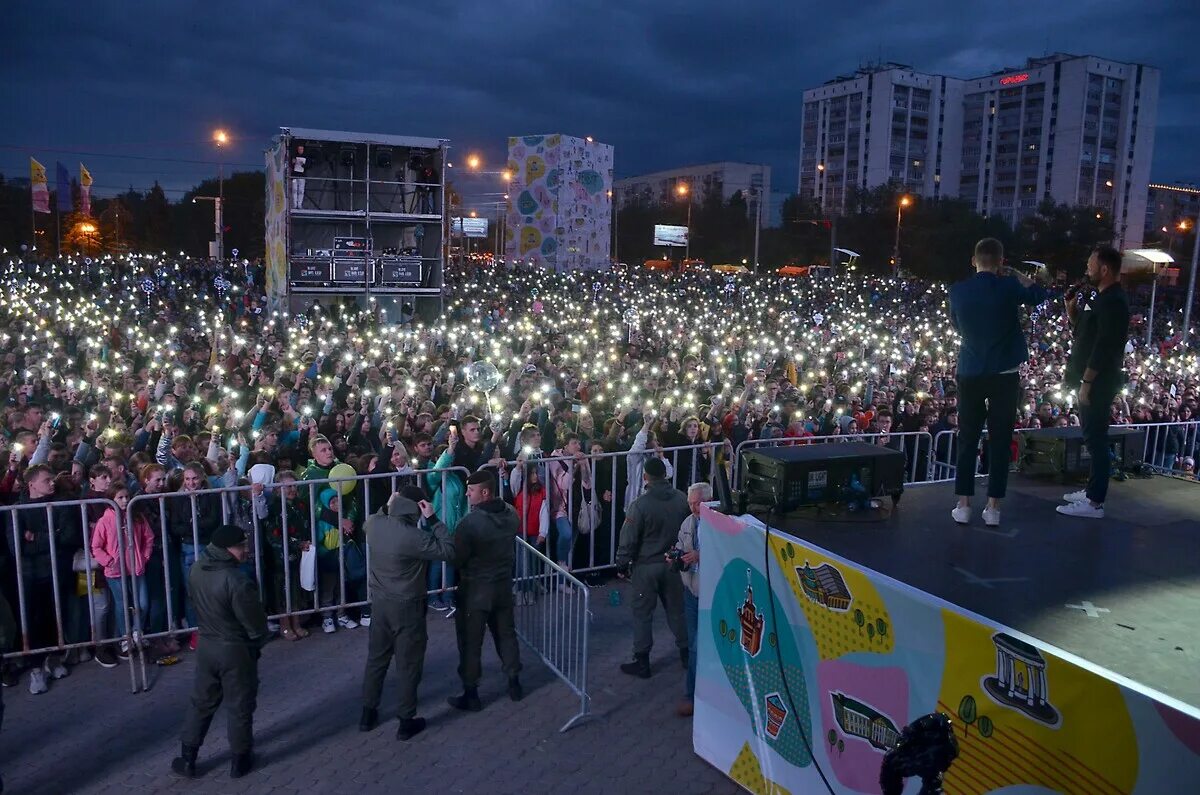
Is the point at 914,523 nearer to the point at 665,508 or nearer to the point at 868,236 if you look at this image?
the point at 665,508

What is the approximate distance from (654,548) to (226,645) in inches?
121

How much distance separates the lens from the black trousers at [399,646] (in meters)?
5.98

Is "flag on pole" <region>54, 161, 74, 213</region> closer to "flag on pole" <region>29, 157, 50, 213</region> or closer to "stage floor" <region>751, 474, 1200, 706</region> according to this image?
"flag on pole" <region>29, 157, 50, 213</region>

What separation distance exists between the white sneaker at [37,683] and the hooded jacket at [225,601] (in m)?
2.03

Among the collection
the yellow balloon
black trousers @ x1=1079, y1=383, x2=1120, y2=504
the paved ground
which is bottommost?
the paved ground

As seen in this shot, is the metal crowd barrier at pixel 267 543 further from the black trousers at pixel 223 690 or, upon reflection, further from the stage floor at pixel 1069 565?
the stage floor at pixel 1069 565

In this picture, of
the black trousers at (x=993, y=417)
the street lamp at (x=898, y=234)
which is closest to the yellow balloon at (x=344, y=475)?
the black trousers at (x=993, y=417)

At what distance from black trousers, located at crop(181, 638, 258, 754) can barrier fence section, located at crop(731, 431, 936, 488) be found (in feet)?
16.5

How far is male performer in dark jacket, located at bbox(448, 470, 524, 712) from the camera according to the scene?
20.6 ft

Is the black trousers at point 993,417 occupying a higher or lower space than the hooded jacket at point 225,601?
higher

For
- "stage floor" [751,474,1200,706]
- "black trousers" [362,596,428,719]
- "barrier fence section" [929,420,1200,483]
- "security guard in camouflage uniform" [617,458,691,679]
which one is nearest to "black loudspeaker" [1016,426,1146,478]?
"stage floor" [751,474,1200,706]

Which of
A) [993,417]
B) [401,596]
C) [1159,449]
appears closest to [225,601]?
[401,596]

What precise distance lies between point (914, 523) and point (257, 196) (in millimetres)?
77190

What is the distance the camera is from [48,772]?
5520 millimetres
